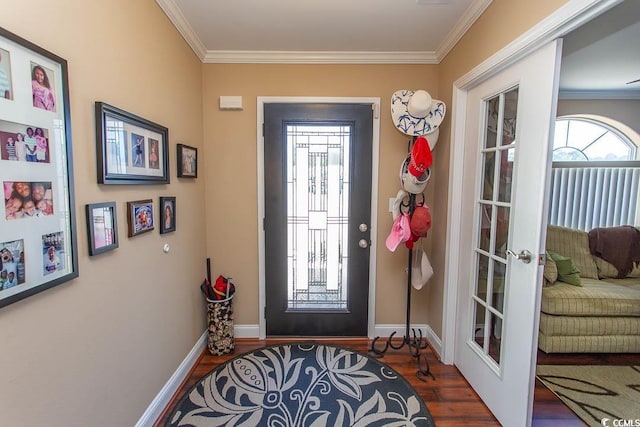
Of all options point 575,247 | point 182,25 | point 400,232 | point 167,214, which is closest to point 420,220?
point 400,232

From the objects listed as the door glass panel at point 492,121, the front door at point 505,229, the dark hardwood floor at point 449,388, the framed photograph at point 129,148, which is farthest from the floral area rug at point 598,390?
the framed photograph at point 129,148

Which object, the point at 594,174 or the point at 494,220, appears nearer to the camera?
the point at 494,220

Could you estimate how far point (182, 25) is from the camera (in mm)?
1904

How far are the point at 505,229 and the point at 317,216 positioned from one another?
1376mm

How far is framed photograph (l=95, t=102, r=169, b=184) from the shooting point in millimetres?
1218

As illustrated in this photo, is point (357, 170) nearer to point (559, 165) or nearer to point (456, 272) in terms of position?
point (456, 272)

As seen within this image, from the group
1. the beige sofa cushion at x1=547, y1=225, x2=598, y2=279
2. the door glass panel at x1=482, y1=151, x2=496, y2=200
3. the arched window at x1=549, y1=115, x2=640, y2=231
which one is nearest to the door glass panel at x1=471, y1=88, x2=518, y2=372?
the door glass panel at x1=482, y1=151, x2=496, y2=200

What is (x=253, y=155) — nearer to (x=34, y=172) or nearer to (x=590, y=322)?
(x=34, y=172)

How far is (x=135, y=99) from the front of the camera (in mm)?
1464

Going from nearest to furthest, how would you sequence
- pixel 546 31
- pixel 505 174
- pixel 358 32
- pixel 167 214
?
1. pixel 546 31
2. pixel 505 174
3. pixel 167 214
4. pixel 358 32

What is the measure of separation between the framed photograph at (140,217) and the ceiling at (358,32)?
119cm

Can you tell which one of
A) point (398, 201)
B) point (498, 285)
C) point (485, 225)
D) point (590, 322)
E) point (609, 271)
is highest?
point (398, 201)

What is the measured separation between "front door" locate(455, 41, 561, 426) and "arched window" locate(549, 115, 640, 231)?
214 centimetres

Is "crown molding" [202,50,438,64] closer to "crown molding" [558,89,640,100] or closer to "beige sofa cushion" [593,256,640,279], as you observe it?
"crown molding" [558,89,640,100]
